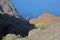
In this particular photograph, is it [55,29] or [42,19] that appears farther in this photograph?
[42,19]

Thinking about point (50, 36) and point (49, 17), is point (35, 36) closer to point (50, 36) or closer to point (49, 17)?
point (50, 36)

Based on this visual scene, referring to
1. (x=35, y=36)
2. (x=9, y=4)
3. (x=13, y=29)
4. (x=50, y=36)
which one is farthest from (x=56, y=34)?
(x=9, y=4)

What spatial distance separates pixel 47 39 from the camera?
20812mm

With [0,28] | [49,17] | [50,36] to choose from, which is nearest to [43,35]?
[50,36]

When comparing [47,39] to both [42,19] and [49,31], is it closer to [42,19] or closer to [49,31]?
[49,31]

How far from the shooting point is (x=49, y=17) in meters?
78.8

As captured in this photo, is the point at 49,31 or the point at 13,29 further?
the point at 13,29

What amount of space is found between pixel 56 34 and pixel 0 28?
510 inches

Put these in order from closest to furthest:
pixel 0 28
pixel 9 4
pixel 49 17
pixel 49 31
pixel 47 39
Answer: pixel 47 39 → pixel 49 31 → pixel 0 28 → pixel 49 17 → pixel 9 4

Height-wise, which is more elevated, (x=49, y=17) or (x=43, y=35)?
(x=49, y=17)

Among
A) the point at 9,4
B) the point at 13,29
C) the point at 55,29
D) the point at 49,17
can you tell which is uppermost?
the point at 9,4

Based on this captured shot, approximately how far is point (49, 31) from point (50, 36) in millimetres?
1225

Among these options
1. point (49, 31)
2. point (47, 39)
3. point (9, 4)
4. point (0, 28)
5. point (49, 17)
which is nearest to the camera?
point (47, 39)

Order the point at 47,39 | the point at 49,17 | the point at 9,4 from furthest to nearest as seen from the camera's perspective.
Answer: the point at 9,4 → the point at 49,17 → the point at 47,39
